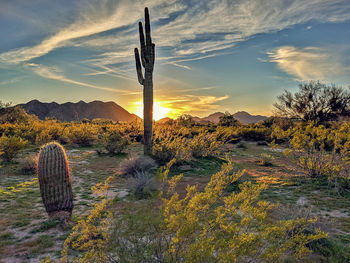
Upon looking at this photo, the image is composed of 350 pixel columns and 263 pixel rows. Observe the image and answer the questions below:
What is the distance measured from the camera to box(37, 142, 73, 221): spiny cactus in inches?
176

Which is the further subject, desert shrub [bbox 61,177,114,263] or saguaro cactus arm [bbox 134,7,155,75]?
saguaro cactus arm [bbox 134,7,155,75]

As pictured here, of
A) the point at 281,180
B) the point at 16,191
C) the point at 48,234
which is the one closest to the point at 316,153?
the point at 281,180

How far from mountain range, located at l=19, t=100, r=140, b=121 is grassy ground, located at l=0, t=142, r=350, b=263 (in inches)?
3437

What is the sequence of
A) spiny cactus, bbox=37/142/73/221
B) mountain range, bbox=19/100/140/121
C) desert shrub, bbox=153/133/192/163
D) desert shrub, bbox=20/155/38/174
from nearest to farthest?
spiny cactus, bbox=37/142/73/221 → desert shrub, bbox=20/155/38/174 → desert shrub, bbox=153/133/192/163 → mountain range, bbox=19/100/140/121

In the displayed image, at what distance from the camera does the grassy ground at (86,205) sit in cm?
353

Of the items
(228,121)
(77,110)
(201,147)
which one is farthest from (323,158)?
(77,110)

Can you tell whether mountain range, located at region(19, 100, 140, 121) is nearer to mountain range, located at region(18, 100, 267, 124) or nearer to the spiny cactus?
mountain range, located at region(18, 100, 267, 124)

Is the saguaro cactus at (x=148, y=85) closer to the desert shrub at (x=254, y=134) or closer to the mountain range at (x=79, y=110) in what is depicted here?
the desert shrub at (x=254, y=134)

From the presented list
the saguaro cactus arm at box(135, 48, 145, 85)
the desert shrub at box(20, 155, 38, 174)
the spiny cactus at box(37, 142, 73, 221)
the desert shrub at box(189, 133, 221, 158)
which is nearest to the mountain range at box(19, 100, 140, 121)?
the saguaro cactus arm at box(135, 48, 145, 85)

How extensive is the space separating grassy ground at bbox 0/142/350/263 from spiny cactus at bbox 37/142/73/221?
0.22m

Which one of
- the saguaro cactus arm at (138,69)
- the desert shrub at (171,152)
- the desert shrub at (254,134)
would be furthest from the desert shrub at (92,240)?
the desert shrub at (254,134)

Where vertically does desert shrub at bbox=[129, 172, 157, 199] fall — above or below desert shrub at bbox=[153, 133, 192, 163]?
below

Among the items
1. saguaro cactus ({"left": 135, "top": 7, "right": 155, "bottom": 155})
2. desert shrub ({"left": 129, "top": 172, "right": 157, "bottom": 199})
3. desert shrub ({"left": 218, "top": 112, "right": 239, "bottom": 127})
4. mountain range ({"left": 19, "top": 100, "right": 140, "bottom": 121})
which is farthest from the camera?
mountain range ({"left": 19, "top": 100, "right": 140, "bottom": 121})

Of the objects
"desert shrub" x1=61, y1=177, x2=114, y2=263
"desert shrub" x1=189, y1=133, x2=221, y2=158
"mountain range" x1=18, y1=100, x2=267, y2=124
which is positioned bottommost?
"desert shrub" x1=61, y1=177, x2=114, y2=263
